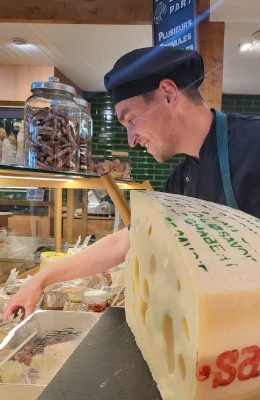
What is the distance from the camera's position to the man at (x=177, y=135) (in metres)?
1.29

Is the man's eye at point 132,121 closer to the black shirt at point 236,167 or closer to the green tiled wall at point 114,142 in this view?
the black shirt at point 236,167

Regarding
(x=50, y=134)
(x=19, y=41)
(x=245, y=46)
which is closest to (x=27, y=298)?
(x=50, y=134)

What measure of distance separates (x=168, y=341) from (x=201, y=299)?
20cm

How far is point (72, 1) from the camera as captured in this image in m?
3.26

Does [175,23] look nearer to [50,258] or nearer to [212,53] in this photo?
[212,53]

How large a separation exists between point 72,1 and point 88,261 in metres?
2.68

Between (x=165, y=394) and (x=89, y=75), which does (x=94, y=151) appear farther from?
(x=165, y=394)

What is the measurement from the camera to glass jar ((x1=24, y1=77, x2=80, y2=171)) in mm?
1521

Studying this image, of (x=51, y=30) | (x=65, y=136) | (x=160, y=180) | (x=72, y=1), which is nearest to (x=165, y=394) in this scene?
(x=65, y=136)

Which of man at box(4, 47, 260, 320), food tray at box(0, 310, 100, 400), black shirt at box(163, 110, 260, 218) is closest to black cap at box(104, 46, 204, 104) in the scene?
man at box(4, 47, 260, 320)

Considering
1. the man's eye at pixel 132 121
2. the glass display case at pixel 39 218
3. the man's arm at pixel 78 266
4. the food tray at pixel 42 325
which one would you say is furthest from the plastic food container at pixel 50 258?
the man's eye at pixel 132 121

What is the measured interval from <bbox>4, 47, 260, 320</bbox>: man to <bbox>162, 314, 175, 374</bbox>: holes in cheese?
70 centimetres

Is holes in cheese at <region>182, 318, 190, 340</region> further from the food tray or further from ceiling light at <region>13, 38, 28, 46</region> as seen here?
ceiling light at <region>13, 38, 28, 46</region>

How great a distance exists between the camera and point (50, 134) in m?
1.53
